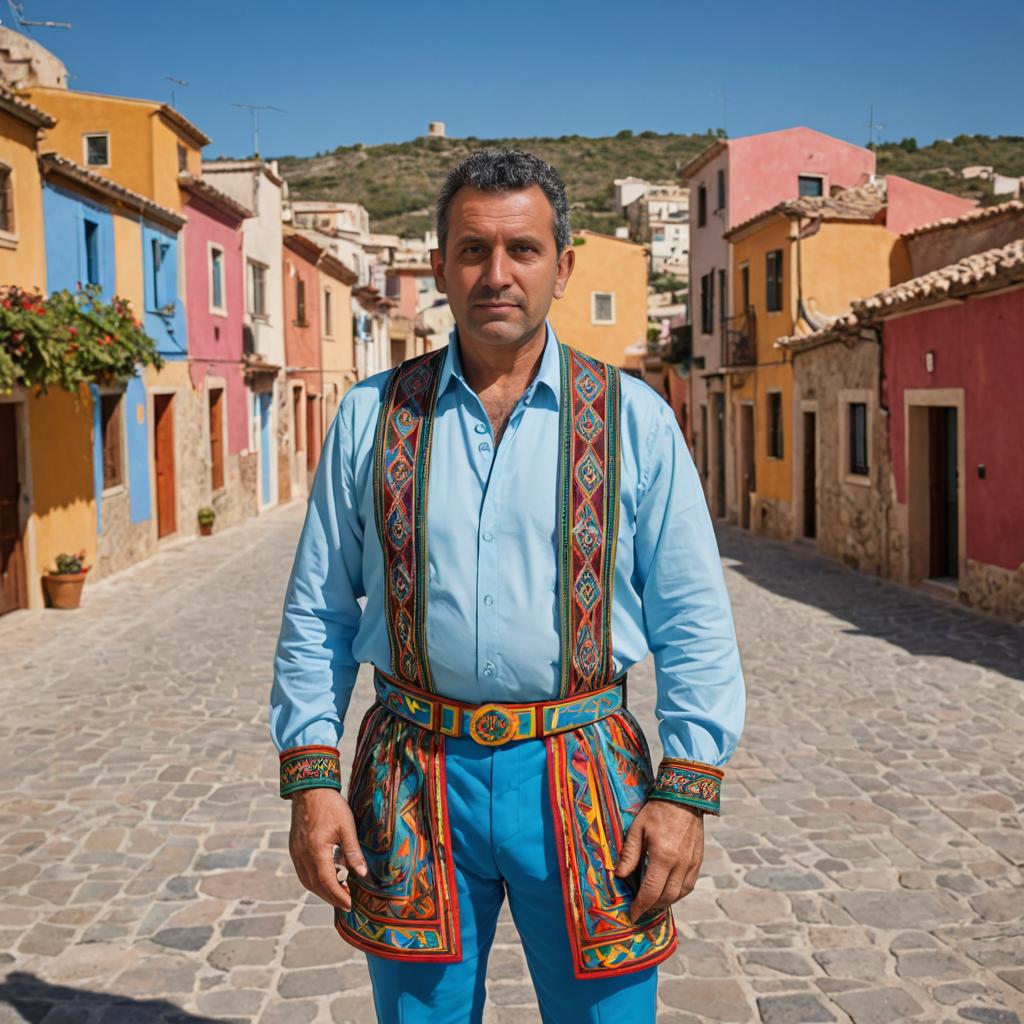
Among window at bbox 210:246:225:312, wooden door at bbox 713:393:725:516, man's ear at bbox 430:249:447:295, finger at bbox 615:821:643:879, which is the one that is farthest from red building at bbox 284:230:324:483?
finger at bbox 615:821:643:879

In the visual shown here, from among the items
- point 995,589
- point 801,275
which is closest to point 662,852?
point 995,589

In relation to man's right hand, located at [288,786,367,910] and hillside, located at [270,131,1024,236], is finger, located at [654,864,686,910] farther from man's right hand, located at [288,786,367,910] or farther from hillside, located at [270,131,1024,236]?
hillside, located at [270,131,1024,236]

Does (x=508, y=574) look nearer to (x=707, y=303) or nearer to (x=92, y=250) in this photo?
(x=92, y=250)

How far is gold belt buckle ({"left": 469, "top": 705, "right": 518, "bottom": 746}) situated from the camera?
2.25 meters

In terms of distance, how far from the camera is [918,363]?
14523mm

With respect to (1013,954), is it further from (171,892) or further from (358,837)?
(171,892)

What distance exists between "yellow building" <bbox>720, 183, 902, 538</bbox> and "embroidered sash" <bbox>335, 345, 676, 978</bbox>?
18.8 meters

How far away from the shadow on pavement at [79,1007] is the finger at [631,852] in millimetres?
2174

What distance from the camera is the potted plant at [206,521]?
65.6 ft

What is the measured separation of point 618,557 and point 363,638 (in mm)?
546

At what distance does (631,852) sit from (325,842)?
0.58 metres

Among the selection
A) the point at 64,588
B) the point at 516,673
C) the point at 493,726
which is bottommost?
the point at 64,588

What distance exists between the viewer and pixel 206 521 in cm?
1998

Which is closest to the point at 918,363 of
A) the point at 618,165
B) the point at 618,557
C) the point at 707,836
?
the point at 707,836
